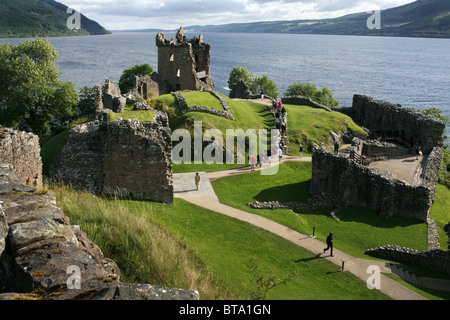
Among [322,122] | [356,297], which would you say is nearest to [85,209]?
[356,297]

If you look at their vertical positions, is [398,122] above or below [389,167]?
above

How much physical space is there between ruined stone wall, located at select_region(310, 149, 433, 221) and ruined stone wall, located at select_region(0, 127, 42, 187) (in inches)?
847

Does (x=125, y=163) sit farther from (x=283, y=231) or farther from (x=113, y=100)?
(x=113, y=100)

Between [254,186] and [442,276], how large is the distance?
14.3 metres

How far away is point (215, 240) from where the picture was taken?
1995 cm

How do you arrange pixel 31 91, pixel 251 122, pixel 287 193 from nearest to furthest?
pixel 287 193
pixel 251 122
pixel 31 91

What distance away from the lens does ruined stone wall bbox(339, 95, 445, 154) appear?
4200 cm

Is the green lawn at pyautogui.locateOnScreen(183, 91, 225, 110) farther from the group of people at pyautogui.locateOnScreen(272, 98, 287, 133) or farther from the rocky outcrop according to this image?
the rocky outcrop

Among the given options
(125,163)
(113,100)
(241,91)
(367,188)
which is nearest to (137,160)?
(125,163)

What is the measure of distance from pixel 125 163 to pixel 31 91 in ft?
115

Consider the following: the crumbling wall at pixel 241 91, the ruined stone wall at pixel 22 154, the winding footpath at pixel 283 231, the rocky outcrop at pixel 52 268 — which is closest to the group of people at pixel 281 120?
the winding footpath at pixel 283 231

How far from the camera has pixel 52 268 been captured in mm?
6566

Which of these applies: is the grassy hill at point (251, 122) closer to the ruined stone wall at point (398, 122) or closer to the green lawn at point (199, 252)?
the ruined stone wall at point (398, 122)
